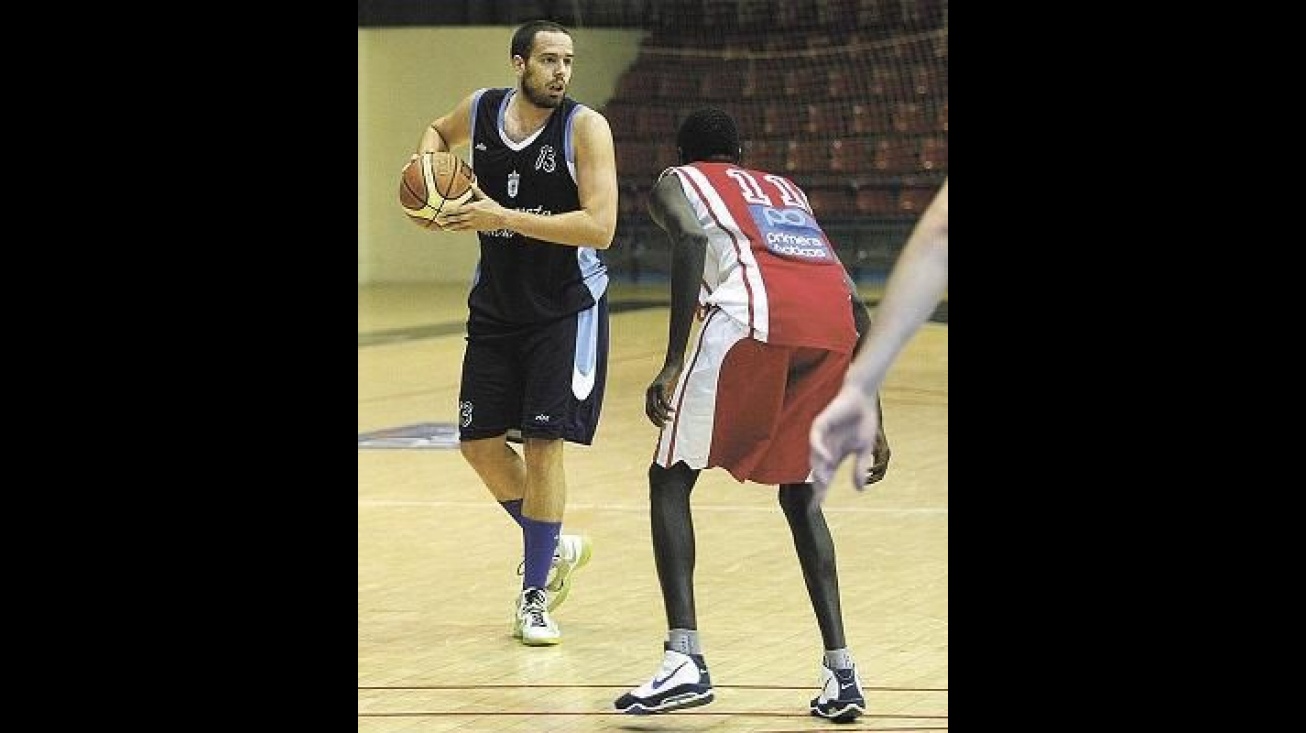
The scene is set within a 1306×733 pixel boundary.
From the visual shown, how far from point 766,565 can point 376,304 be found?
44.2ft

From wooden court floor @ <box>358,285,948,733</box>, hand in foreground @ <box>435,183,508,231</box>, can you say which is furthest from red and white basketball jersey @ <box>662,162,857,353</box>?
wooden court floor @ <box>358,285,948,733</box>

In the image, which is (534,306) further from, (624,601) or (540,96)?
(624,601)

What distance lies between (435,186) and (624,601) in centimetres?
194

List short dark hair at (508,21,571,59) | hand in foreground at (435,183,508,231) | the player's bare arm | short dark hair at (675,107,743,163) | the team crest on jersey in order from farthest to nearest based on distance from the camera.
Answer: the team crest on jersey < short dark hair at (508,21,571,59) < hand in foreground at (435,183,508,231) < short dark hair at (675,107,743,163) < the player's bare arm

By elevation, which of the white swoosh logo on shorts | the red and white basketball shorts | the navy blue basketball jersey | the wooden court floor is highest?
the navy blue basketball jersey

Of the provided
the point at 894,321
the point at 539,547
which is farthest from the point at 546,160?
the point at 894,321

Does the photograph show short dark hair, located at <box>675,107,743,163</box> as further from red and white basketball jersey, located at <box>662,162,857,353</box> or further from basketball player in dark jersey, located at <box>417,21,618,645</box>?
basketball player in dark jersey, located at <box>417,21,618,645</box>

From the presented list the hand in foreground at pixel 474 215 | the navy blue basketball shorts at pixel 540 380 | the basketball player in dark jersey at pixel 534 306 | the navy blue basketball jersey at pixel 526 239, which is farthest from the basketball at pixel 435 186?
the navy blue basketball shorts at pixel 540 380

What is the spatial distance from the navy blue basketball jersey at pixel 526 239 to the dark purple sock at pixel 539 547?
0.64m

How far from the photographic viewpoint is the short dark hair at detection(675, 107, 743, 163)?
554cm

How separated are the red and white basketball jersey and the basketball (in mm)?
769

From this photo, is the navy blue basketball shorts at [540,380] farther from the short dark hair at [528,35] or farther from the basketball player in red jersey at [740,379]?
the basketball player in red jersey at [740,379]
